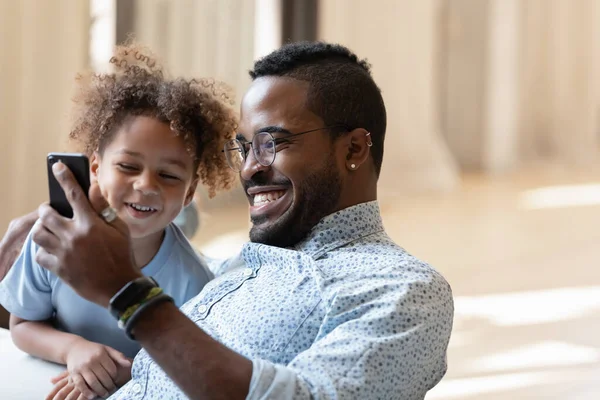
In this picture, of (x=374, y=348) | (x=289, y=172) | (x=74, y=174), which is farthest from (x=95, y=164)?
(x=374, y=348)

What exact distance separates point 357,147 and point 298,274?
0.30 m

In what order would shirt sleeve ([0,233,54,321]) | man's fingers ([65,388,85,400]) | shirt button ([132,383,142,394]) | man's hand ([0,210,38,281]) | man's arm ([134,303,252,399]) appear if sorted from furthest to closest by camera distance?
man's hand ([0,210,38,281]) → shirt sleeve ([0,233,54,321]) → man's fingers ([65,388,85,400]) → shirt button ([132,383,142,394]) → man's arm ([134,303,252,399])

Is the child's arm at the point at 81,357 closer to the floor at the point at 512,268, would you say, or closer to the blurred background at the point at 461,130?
the blurred background at the point at 461,130

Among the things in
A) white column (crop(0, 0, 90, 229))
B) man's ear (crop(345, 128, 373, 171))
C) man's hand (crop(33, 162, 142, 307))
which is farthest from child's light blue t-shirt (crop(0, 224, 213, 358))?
white column (crop(0, 0, 90, 229))

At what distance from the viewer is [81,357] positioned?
5.60ft

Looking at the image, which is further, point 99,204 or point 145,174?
point 145,174

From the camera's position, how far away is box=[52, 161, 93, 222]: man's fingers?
4.07 feet

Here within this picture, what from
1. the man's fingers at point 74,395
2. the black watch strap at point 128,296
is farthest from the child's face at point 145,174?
the black watch strap at point 128,296

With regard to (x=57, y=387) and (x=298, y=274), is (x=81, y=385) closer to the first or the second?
(x=57, y=387)

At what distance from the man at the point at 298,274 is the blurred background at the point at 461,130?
92 cm

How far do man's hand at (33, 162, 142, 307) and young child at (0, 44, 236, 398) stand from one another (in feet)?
1.72

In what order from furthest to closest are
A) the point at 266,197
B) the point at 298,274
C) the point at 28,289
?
1. the point at 28,289
2. the point at 266,197
3. the point at 298,274

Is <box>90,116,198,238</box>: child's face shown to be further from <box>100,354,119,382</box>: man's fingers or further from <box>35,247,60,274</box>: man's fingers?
<box>35,247,60,274</box>: man's fingers

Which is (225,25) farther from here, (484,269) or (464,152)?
(464,152)
